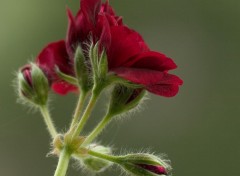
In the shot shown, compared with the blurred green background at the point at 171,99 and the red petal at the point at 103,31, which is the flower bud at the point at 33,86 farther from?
the blurred green background at the point at 171,99

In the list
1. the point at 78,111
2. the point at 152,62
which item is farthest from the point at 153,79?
the point at 78,111

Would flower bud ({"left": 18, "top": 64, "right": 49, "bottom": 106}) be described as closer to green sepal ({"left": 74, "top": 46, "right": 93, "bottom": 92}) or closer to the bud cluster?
the bud cluster

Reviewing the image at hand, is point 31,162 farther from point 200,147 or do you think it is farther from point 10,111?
point 200,147

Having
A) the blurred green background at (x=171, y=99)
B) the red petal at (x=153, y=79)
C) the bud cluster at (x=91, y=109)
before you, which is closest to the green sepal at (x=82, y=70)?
the bud cluster at (x=91, y=109)

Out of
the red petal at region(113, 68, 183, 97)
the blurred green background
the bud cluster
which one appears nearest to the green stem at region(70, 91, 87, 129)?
the bud cluster

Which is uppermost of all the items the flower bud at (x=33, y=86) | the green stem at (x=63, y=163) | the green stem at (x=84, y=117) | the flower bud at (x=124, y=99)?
the flower bud at (x=33, y=86)

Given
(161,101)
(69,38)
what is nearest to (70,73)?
(69,38)

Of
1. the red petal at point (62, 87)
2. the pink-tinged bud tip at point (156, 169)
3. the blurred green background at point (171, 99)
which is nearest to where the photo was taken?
the pink-tinged bud tip at point (156, 169)
